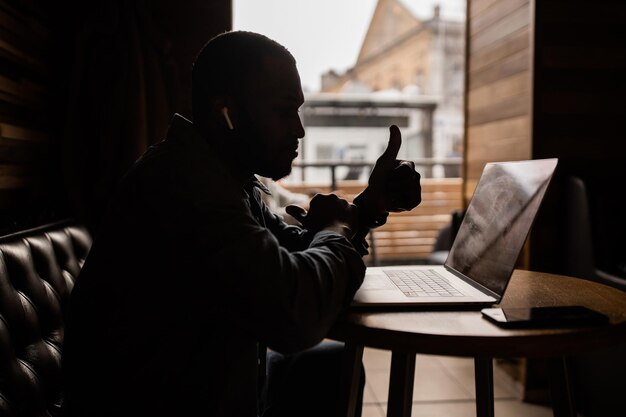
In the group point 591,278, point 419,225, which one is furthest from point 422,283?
point 419,225

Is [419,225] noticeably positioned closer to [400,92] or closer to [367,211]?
[400,92]

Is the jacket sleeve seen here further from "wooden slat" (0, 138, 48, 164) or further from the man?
"wooden slat" (0, 138, 48, 164)

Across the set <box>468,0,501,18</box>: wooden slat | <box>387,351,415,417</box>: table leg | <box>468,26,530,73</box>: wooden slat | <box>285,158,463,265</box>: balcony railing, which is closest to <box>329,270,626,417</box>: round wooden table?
<box>387,351,415,417</box>: table leg

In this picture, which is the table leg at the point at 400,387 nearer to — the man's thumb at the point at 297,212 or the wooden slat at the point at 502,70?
the man's thumb at the point at 297,212

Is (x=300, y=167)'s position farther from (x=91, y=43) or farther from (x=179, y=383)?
(x=179, y=383)

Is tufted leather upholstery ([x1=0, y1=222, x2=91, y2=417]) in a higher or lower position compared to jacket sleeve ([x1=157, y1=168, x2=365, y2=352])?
lower

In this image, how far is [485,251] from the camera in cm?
116

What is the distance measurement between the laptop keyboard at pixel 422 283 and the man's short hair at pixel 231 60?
56cm

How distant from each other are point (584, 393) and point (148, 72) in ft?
7.85

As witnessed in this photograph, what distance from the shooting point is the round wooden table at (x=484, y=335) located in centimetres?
90

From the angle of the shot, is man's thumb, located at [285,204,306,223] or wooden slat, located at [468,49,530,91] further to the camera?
wooden slat, located at [468,49,530,91]

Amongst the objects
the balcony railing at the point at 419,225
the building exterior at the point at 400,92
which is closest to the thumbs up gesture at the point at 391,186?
the building exterior at the point at 400,92

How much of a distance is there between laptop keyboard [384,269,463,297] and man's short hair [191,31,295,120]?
56 centimetres

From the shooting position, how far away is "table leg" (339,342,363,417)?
1277 millimetres
